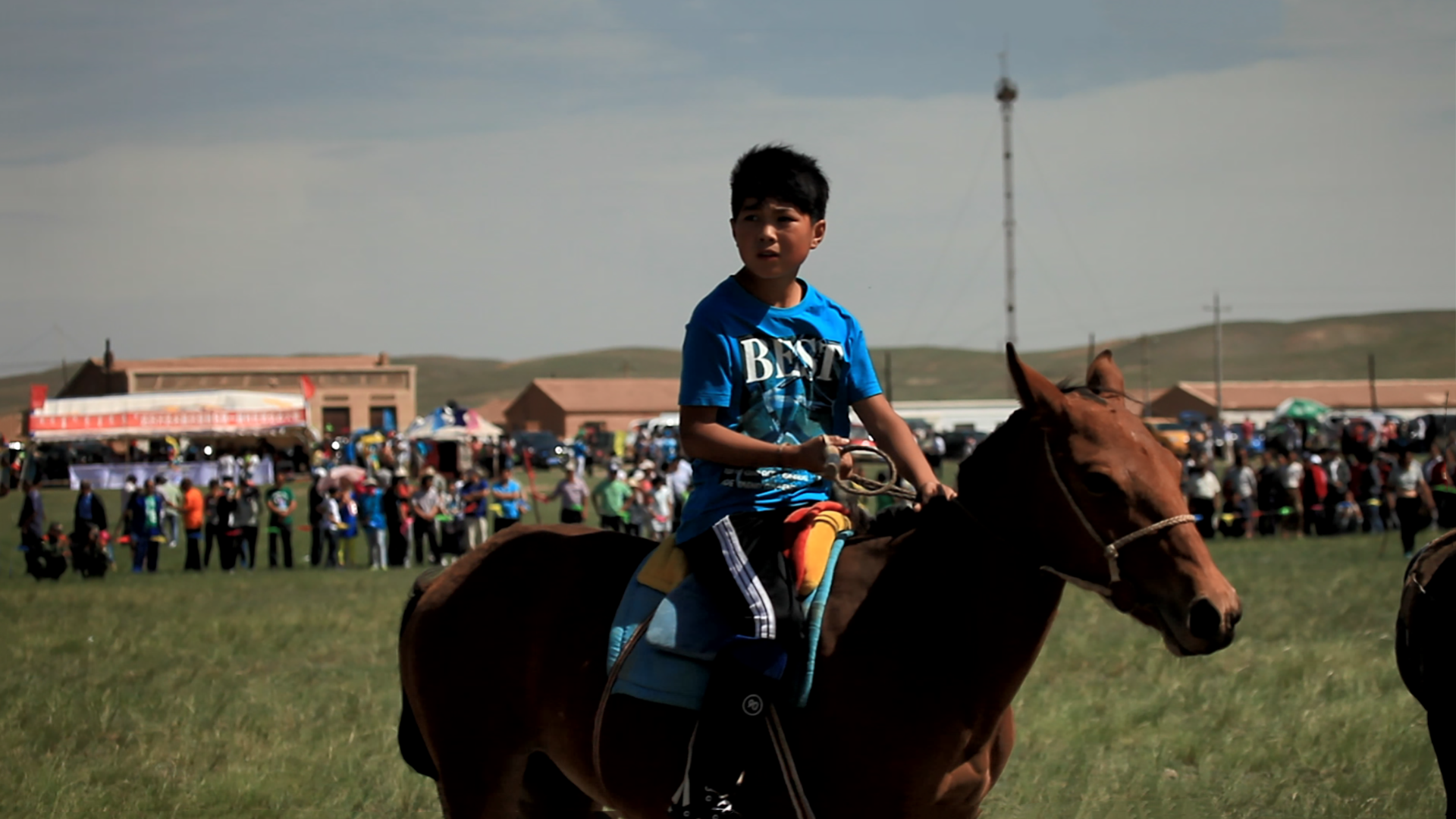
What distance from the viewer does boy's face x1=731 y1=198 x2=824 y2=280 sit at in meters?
4.12

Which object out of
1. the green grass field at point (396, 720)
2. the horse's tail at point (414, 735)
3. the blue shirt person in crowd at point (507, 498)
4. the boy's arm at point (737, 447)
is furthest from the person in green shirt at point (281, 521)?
the boy's arm at point (737, 447)

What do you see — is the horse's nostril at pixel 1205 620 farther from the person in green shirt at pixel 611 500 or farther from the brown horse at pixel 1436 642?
the person in green shirt at pixel 611 500

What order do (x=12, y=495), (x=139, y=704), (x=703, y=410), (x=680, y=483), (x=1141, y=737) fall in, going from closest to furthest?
1. (x=703, y=410)
2. (x=1141, y=737)
3. (x=139, y=704)
4. (x=680, y=483)
5. (x=12, y=495)

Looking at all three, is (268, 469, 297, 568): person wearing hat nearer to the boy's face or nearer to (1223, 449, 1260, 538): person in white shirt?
(1223, 449, 1260, 538): person in white shirt

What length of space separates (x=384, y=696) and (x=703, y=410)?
8.28 m

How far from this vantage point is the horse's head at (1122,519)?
344 cm

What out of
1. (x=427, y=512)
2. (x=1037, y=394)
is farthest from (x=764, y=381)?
(x=427, y=512)

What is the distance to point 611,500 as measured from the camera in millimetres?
25547

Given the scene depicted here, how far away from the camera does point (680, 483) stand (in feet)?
98.0

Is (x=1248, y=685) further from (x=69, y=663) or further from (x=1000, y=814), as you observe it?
(x=69, y=663)

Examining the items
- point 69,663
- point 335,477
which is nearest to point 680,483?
point 335,477

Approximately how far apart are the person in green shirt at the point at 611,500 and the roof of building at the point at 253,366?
7979 cm

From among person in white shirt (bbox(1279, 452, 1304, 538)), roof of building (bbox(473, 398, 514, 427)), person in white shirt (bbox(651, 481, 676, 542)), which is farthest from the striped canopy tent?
roof of building (bbox(473, 398, 514, 427))

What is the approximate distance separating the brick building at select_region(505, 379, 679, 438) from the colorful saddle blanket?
4107 inches
